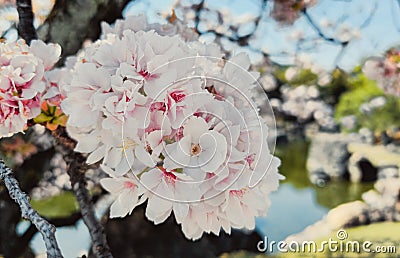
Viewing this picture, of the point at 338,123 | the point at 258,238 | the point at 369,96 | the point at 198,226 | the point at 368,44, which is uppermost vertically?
the point at 198,226

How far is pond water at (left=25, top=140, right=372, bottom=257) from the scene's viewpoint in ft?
5.15

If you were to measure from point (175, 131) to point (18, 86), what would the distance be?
160 millimetres

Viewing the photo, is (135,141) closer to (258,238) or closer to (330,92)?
(258,238)

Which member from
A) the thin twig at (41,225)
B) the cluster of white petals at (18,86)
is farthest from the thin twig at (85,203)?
the thin twig at (41,225)

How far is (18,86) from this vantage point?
413mm

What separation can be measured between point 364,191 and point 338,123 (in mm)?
254

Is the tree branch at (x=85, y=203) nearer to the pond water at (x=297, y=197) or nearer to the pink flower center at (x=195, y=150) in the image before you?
the pink flower center at (x=195, y=150)

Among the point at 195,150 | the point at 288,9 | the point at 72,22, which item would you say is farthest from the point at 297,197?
the point at 195,150

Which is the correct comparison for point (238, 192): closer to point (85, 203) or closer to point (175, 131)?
point (175, 131)

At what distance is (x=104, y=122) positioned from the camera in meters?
0.35

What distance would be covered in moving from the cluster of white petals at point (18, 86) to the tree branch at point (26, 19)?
0.12 m

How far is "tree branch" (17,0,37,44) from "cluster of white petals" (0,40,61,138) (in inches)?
4.8

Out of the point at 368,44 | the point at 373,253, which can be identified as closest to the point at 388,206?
the point at 373,253

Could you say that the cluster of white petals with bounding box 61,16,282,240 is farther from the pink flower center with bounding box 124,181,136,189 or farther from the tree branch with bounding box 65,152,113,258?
the tree branch with bounding box 65,152,113,258
